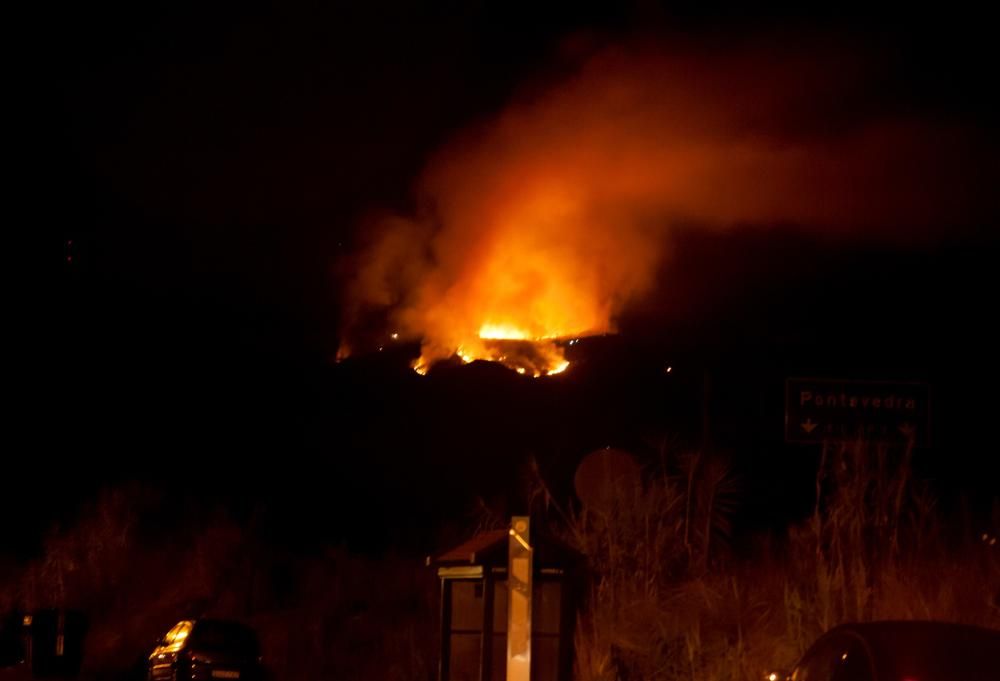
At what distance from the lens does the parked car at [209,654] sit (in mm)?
20281

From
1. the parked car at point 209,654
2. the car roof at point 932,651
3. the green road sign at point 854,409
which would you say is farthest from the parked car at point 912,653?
the parked car at point 209,654

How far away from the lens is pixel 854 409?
1471 cm

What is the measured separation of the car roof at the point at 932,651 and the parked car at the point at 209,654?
13.2 meters

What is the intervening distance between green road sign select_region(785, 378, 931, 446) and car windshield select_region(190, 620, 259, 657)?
9624 millimetres

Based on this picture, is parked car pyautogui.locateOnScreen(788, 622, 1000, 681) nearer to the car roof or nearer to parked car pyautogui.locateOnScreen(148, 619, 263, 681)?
the car roof

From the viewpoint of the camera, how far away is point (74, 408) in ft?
172

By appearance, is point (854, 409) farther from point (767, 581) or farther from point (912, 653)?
point (912, 653)

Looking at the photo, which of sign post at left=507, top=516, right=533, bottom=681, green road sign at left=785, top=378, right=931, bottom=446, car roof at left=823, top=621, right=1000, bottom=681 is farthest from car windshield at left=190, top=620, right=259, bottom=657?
car roof at left=823, top=621, right=1000, bottom=681

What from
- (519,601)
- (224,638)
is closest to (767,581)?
(519,601)

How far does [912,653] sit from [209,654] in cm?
1393

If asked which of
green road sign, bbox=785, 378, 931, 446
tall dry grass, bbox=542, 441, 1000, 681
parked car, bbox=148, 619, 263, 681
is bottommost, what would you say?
parked car, bbox=148, 619, 263, 681

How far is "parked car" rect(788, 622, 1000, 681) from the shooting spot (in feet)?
27.1

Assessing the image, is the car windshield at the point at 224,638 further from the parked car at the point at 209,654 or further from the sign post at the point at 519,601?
the sign post at the point at 519,601

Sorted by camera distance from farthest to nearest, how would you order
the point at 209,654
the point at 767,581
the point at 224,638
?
the point at 224,638 < the point at 209,654 < the point at 767,581
